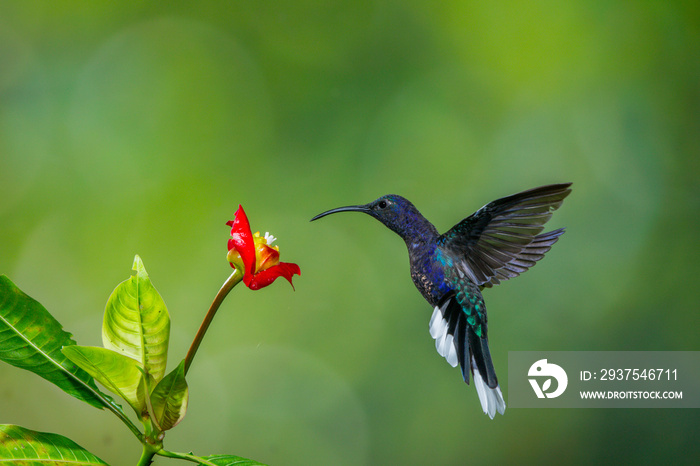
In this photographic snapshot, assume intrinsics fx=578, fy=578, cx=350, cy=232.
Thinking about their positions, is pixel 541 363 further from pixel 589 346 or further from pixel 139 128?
pixel 139 128

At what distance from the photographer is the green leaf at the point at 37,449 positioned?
678 millimetres

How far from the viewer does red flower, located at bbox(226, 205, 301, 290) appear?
30.0 inches

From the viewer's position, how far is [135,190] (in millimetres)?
2438

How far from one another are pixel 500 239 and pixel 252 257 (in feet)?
1.57

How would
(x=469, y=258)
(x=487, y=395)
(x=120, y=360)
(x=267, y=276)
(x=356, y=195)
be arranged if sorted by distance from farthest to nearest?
1. (x=356, y=195)
2. (x=469, y=258)
3. (x=487, y=395)
4. (x=267, y=276)
5. (x=120, y=360)

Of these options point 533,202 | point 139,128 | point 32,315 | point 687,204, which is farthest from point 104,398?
point 687,204

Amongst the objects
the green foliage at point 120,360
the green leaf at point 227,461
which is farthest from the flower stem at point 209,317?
the green leaf at point 227,461

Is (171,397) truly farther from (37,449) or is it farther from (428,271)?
(428,271)

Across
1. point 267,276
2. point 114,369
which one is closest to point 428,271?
point 267,276

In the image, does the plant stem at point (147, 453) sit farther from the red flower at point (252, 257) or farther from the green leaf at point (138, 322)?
the red flower at point (252, 257)

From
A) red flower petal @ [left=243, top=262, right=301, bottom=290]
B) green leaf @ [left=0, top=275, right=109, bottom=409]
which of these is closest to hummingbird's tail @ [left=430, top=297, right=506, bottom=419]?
red flower petal @ [left=243, top=262, right=301, bottom=290]

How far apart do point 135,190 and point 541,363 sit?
5.86 ft

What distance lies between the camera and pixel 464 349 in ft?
3.20

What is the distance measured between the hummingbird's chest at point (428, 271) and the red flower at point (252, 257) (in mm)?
Answer: 273
